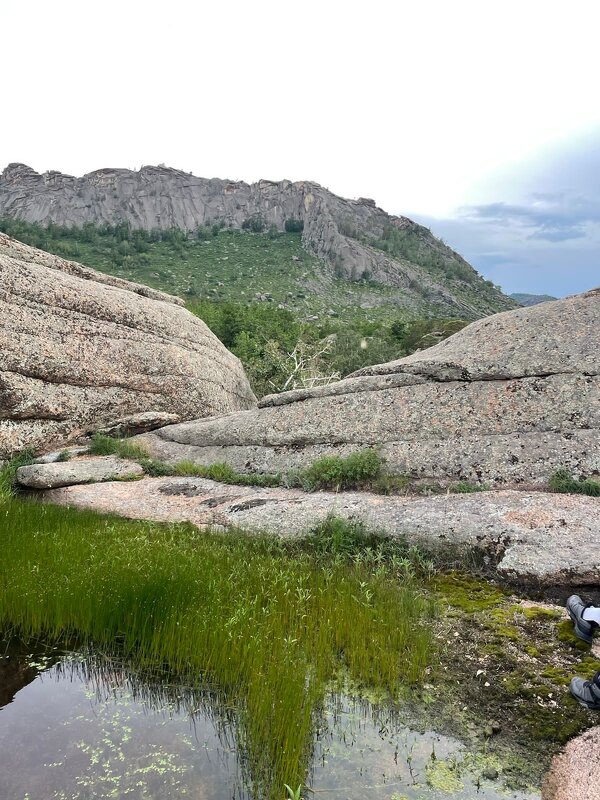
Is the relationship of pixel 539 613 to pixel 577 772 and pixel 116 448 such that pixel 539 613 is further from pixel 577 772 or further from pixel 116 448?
pixel 116 448

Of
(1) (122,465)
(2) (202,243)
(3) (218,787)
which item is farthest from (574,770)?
(2) (202,243)

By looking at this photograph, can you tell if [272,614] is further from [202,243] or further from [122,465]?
[202,243]

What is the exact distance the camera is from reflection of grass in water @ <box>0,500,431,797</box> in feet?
20.3

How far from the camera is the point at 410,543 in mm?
11242

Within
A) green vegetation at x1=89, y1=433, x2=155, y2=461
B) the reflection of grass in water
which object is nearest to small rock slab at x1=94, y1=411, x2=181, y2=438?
green vegetation at x1=89, y1=433, x2=155, y2=461

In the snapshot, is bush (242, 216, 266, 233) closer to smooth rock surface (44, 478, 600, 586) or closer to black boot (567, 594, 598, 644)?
smooth rock surface (44, 478, 600, 586)

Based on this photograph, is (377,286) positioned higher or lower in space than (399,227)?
lower

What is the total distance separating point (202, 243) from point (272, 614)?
14167cm

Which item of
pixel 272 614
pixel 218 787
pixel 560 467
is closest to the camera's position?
pixel 218 787

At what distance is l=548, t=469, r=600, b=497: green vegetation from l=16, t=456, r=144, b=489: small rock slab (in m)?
12.2

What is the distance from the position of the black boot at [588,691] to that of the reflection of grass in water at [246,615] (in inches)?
70.6

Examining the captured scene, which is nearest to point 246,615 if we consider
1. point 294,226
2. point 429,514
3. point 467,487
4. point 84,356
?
point 429,514

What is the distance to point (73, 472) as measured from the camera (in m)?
17.2

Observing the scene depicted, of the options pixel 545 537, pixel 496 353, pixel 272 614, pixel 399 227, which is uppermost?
pixel 399 227
